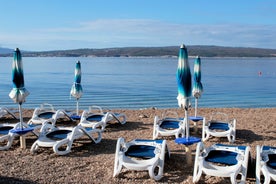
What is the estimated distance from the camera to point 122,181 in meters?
5.90

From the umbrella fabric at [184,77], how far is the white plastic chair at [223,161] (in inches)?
36.0

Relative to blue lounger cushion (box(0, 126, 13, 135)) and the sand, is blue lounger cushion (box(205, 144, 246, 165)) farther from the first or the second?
blue lounger cushion (box(0, 126, 13, 135))

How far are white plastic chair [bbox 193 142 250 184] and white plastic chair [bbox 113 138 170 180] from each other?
0.64 meters

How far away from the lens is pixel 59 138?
25.4 feet

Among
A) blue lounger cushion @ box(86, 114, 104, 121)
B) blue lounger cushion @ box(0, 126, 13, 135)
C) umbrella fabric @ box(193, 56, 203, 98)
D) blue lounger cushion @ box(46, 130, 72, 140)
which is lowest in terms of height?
blue lounger cushion @ box(86, 114, 104, 121)

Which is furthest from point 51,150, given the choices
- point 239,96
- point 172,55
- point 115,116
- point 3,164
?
point 172,55

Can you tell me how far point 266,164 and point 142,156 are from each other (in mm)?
2050

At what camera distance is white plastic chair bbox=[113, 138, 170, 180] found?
6.00 meters

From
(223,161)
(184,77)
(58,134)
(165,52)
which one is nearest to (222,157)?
(223,161)

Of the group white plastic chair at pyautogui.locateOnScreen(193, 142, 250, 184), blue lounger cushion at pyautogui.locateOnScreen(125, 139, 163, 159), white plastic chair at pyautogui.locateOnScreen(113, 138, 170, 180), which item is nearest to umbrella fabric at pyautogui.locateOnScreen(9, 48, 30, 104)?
white plastic chair at pyautogui.locateOnScreen(113, 138, 170, 180)

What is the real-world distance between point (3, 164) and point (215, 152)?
3888mm

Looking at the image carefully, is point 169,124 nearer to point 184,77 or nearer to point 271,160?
point 184,77

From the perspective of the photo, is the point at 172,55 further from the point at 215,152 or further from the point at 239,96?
the point at 215,152

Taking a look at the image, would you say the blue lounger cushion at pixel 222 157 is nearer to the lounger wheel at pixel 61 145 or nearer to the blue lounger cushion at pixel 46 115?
the lounger wheel at pixel 61 145
